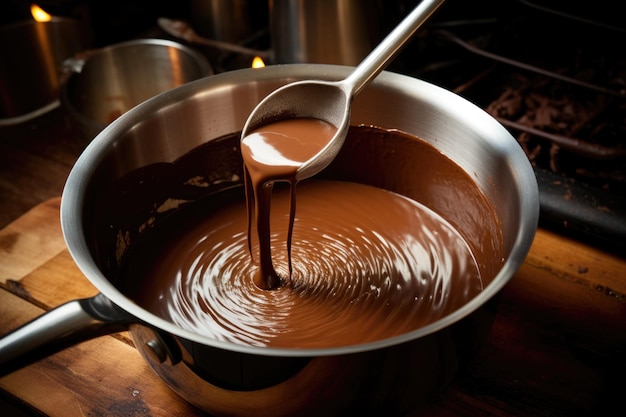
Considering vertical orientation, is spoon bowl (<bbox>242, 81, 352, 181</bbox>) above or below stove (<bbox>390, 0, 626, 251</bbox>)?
above

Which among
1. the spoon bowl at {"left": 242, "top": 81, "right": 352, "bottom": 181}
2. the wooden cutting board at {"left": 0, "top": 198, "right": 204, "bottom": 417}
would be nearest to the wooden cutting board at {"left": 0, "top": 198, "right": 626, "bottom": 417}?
the wooden cutting board at {"left": 0, "top": 198, "right": 204, "bottom": 417}

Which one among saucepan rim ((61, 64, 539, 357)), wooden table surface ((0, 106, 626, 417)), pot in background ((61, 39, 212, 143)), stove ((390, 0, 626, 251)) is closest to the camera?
saucepan rim ((61, 64, 539, 357))

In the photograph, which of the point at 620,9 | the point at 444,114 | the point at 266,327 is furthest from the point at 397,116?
the point at 620,9

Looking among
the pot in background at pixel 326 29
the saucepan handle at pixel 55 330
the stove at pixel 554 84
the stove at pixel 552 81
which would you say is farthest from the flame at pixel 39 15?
the saucepan handle at pixel 55 330

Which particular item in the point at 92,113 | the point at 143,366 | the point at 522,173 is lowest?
the point at 143,366

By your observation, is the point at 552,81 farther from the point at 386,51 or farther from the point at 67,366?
the point at 67,366

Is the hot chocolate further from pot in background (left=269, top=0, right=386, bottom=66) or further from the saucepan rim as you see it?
pot in background (left=269, top=0, right=386, bottom=66)

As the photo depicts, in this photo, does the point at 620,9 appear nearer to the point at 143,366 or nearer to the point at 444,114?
the point at 444,114
